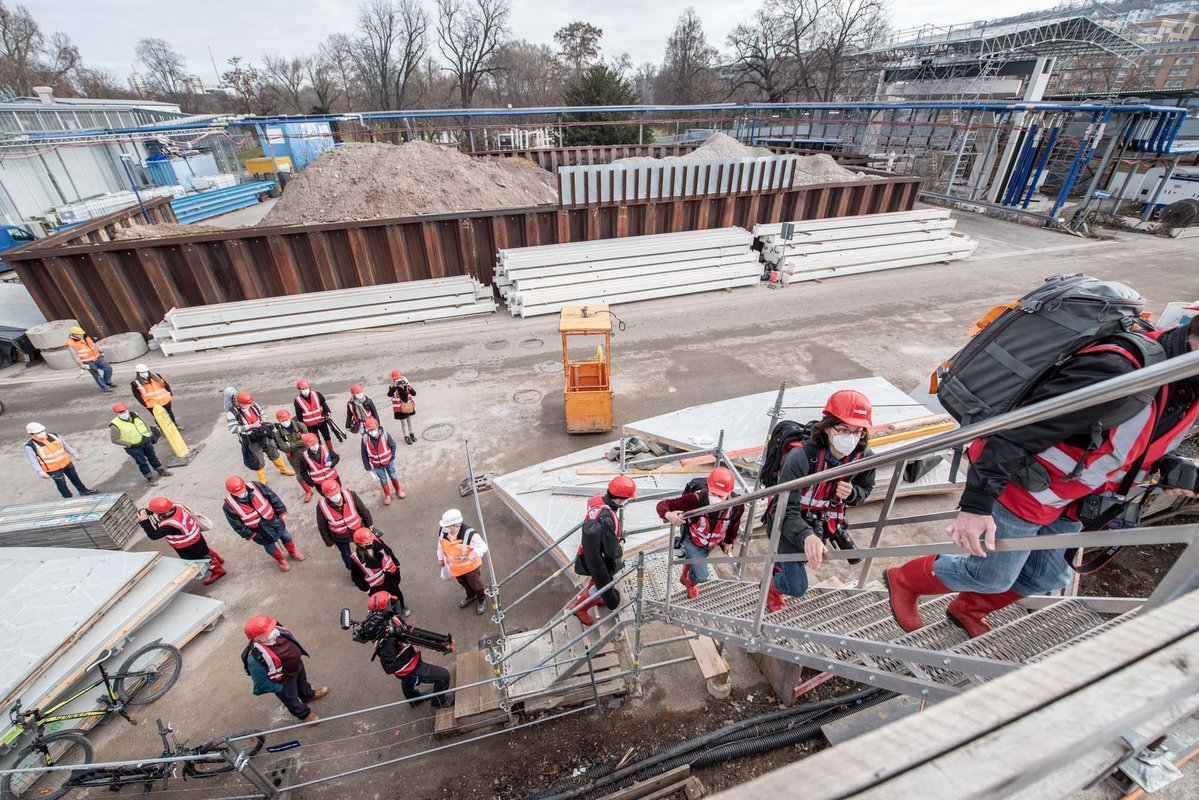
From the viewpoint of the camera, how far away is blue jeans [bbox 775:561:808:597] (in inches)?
171

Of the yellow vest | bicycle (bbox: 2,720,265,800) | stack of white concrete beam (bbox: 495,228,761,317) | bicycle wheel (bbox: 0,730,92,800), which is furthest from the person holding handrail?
stack of white concrete beam (bbox: 495,228,761,317)

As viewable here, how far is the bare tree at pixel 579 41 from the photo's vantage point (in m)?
50.3

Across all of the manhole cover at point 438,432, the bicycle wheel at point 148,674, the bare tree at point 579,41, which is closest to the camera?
the bicycle wheel at point 148,674

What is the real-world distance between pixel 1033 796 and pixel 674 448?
7436mm

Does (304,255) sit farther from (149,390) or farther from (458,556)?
(458,556)

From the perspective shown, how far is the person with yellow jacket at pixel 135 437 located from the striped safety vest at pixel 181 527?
2322 millimetres

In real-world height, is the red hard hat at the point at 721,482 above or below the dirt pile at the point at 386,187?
below

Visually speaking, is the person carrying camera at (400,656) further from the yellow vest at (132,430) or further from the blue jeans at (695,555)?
the yellow vest at (132,430)

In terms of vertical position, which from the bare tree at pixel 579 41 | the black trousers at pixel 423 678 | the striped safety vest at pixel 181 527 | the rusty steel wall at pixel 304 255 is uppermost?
the bare tree at pixel 579 41

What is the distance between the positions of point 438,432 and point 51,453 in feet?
19.1

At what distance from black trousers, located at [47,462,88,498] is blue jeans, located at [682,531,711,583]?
986 cm

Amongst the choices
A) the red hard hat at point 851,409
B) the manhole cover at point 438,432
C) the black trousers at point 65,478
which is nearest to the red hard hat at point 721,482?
the red hard hat at point 851,409

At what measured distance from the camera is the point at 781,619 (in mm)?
3855

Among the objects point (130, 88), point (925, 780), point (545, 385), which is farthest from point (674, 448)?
point (130, 88)
